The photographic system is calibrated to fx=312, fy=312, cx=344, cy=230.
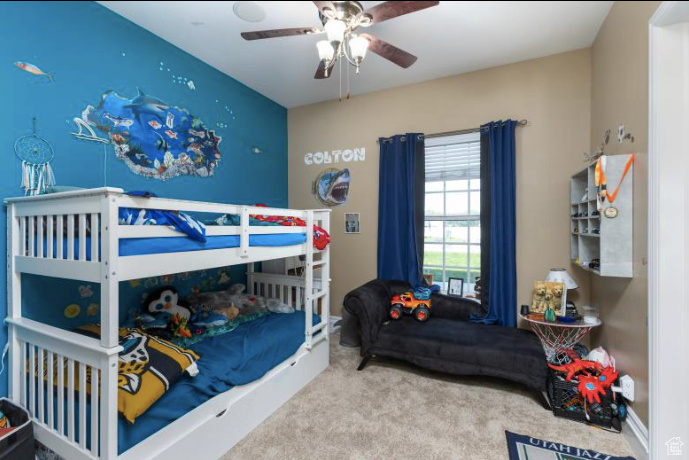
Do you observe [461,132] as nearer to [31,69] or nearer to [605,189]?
[605,189]

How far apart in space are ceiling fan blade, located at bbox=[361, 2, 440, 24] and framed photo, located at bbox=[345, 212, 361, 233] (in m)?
2.23

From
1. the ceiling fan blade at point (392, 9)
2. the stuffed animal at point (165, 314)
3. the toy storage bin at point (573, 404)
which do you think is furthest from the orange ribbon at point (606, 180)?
the stuffed animal at point (165, 314)

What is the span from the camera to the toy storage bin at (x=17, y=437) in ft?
4.21

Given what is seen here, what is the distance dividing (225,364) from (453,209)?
2495mm

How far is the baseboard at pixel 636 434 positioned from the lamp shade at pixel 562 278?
89cm

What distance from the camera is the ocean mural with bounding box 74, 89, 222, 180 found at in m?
2.08

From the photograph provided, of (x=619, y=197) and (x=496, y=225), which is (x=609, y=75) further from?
(x=496, y=225)

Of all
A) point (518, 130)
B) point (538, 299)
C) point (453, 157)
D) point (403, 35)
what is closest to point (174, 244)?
point (403, 35)

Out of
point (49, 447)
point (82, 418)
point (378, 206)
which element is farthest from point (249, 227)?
point (378, 206)

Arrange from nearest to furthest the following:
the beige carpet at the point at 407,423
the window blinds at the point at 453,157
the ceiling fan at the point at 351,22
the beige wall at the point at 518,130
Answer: the ceiling fan at the point at 351,22 < the beige carpet at the point at 407,423 < the beige wall at the point at 518,130 < the window blinds at the point at 453,157

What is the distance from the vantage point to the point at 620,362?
74.9 inches

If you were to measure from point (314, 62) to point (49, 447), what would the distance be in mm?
3048

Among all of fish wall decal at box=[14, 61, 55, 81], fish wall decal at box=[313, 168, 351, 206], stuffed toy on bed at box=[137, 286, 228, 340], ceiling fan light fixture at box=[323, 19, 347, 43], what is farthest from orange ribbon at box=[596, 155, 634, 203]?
fish wall decal at box=[14, 61, 55, 81]

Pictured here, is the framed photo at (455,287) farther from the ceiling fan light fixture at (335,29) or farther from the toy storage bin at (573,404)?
the ceiling fan light fixture at (335,29)
